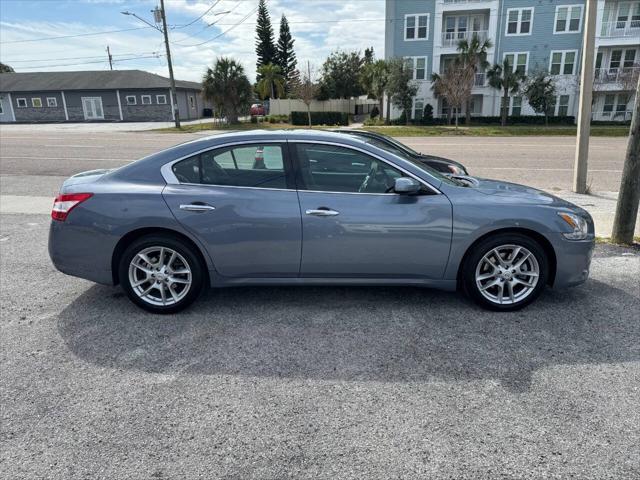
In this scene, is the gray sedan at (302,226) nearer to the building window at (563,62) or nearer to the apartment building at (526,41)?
the apartment building at (526,41)

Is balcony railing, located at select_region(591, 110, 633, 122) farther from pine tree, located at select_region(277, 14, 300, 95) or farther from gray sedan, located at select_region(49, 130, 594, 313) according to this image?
pine tree, located at select_region(277, 14, 300, 95)

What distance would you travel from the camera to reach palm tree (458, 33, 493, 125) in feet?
109

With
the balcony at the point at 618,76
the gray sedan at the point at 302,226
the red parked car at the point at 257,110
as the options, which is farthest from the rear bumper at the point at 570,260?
the red parked car at the point at 257,110

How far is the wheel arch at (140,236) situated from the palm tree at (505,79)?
33636 millimetres

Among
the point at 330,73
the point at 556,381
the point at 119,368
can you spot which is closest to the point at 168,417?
the point at 119,368

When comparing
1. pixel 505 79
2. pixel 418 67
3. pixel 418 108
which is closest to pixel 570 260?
pixel 505 79

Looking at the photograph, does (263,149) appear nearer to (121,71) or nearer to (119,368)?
(119,368)

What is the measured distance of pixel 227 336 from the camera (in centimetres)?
371

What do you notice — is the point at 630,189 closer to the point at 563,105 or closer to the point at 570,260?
the point at 570,260

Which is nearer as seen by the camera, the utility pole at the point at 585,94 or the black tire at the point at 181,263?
the black tire at the point at 181,263

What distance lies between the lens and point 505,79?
32938 millimetres

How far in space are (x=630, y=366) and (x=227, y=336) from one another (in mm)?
2929

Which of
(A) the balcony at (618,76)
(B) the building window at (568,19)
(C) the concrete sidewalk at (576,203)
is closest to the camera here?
(C) the concrete sidewalk at (576,203)

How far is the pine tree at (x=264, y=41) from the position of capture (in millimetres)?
72375
